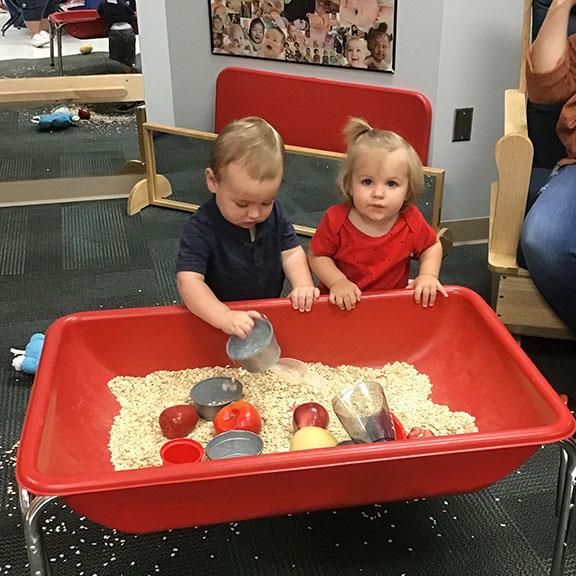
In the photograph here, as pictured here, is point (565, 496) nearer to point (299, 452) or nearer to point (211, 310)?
point (299, 452)

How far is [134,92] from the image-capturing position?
2639 mm

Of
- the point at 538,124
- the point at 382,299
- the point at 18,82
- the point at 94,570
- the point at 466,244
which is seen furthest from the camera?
the point at 18,82

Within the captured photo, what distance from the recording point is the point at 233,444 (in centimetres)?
119

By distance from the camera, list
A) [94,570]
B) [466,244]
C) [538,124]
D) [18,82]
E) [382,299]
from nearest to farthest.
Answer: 1. [94,570]
2. [382,299]
3. [538,124]
4. [466,244]
5. [18,82]

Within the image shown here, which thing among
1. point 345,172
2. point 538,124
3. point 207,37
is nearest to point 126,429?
point 345,172

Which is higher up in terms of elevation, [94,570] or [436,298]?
[436,298]

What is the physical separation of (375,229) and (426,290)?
0.19 metres

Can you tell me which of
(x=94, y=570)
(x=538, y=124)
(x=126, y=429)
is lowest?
(x=94, y=570)

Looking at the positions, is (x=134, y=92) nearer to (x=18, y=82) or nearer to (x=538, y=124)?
(x=18, y=82)

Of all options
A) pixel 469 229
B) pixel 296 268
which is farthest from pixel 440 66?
pixel 296 268

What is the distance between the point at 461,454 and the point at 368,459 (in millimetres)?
128

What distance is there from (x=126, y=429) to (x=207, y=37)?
5.45 feet

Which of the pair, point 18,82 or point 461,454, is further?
point 18,82

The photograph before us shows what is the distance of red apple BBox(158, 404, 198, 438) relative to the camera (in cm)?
123
